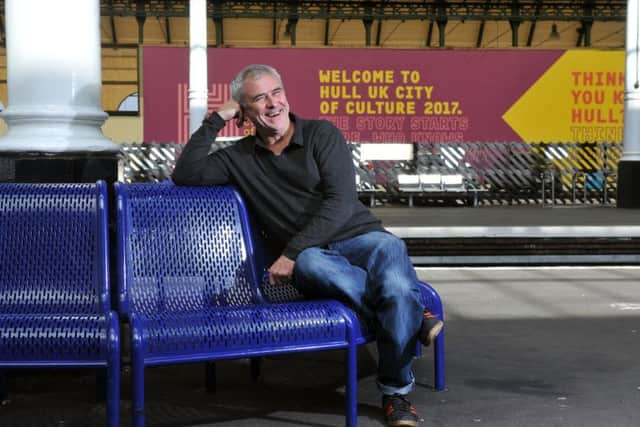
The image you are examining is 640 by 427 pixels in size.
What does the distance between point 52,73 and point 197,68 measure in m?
8.68

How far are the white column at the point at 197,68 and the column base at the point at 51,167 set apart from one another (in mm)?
8504

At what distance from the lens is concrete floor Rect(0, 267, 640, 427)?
2.98m

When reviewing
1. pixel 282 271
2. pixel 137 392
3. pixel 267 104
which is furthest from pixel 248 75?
pixel 137 392

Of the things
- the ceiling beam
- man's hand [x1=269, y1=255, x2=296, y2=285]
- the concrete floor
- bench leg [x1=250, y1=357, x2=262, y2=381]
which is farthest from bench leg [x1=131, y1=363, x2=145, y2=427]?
the ceiling beam

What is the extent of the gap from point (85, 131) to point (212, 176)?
89cm

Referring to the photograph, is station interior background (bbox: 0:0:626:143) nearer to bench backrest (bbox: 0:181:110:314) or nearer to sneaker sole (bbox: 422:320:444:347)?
bench backrest (bbox: 0:181:110:314)

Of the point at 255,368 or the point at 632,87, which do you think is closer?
the point at 255,368

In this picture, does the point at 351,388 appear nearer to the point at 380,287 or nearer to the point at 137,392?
the point at 380,287

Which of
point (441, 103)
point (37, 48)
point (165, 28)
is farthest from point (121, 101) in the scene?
point (37, 48)

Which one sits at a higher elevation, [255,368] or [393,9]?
[393,9]

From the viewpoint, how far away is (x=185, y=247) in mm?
3287

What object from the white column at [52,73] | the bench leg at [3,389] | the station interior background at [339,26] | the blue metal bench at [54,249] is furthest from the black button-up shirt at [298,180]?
the station interior background at [339,26]

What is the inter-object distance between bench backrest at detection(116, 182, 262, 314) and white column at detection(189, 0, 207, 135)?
357 inches

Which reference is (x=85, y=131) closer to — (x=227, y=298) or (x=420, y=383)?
(x=227, y=298)
